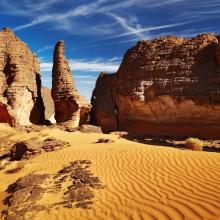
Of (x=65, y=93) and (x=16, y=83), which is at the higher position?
(x=16, y=83)

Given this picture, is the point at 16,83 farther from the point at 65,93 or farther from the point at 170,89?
the point at 170,89

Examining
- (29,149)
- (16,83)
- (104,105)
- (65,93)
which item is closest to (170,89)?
(104,105)

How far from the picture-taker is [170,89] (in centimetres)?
2080

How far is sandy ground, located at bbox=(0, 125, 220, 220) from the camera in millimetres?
5798

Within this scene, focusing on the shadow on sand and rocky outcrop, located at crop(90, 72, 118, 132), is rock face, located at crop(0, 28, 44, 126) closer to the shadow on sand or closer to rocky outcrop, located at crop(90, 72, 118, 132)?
rocky outcrop, located at crop(90, 72, 118, 132)

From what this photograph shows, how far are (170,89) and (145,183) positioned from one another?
13716 millimetres

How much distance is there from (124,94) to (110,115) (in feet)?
8.73

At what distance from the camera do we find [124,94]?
2375cm

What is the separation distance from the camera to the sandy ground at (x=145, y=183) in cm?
580

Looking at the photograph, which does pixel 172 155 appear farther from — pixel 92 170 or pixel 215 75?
pixel 215 75

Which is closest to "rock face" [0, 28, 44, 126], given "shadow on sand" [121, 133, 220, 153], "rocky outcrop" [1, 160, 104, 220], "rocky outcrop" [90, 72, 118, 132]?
"rocky outcrop" [90, 72, 118, 132]

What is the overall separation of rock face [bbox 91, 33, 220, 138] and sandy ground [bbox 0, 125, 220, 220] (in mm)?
8358

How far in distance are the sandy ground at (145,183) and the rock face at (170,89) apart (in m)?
8.36

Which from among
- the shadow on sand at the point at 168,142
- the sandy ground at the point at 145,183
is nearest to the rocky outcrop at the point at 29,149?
the sandy ground at the point at 145,183
